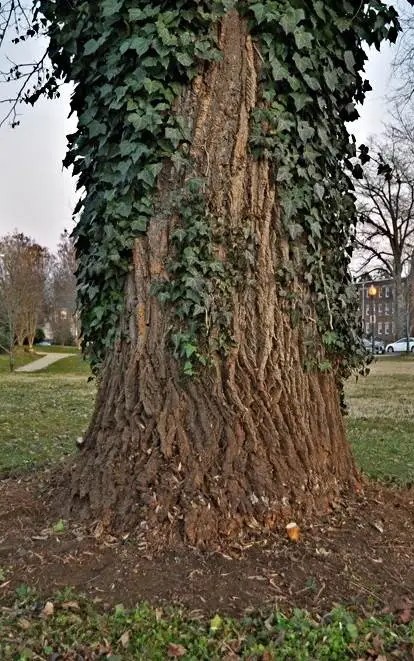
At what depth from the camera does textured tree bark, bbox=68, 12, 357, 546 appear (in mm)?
2840

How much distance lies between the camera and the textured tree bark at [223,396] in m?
2.84

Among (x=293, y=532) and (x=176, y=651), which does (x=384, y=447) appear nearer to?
(x=293, y=532)

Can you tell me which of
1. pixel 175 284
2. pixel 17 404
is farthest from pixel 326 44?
pixel 17 404

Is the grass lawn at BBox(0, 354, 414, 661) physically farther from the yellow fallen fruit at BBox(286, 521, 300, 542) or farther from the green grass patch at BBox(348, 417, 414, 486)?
the green grass patch at BBox(348, 417, 414, 486)

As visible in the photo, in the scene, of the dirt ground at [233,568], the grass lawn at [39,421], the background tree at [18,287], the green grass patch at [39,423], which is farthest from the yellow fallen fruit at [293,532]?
the background tree at [18,287]

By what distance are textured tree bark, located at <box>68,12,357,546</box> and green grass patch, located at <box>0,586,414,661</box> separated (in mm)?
615

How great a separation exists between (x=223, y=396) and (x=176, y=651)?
1235mm

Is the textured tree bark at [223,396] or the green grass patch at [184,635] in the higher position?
the textured tree bark at [223,396]

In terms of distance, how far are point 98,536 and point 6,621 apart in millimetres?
627

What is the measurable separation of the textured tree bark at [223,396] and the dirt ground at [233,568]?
0.53 feet

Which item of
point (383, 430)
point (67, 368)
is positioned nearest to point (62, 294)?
point (67, 368)

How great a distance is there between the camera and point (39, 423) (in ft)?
25.5

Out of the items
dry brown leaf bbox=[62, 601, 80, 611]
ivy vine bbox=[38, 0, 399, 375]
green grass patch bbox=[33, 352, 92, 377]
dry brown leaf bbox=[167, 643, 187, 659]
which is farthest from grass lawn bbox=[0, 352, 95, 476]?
green grass patch bbox=[33, 352, 92, 377]

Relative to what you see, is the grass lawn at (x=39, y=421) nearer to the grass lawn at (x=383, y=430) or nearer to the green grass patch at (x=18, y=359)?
the grass lawn at (x=383, y=430)
